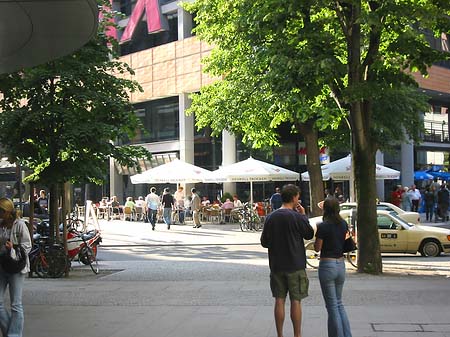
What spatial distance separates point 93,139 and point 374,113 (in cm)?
1370

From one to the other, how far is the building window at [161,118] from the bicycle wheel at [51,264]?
29334mm

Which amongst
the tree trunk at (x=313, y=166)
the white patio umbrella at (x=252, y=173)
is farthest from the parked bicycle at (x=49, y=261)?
the white patio umbrella at (x=252, y=173)

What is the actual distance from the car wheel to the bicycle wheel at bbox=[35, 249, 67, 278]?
931 cm

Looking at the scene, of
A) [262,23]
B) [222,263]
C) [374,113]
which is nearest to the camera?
[262,23]

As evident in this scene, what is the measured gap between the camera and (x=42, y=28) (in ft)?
28.7

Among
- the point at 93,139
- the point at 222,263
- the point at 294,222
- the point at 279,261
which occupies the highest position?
the point at 93,139

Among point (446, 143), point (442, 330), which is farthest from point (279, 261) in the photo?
point (446, 143)

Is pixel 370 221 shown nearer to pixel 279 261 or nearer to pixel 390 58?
pixel 390 58

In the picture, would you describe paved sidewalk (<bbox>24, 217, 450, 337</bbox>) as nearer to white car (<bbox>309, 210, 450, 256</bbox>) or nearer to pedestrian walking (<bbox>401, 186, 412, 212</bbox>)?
white car (<bbox>309, 210, 450, 256</bbox>)

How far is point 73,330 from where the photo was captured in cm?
775

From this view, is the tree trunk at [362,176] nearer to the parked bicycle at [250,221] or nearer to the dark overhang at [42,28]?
the dark overhang at [42,28]

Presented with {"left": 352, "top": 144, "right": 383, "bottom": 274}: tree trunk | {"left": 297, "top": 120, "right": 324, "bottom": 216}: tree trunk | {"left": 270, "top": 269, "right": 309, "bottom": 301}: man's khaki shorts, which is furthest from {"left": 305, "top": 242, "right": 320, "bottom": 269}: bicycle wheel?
{"left": 297, "top": 120, "right": 324, "bottom": 216}: tree trunk

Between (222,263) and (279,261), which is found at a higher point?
(279,261)

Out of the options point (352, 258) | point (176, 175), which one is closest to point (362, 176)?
point (352, 258)
